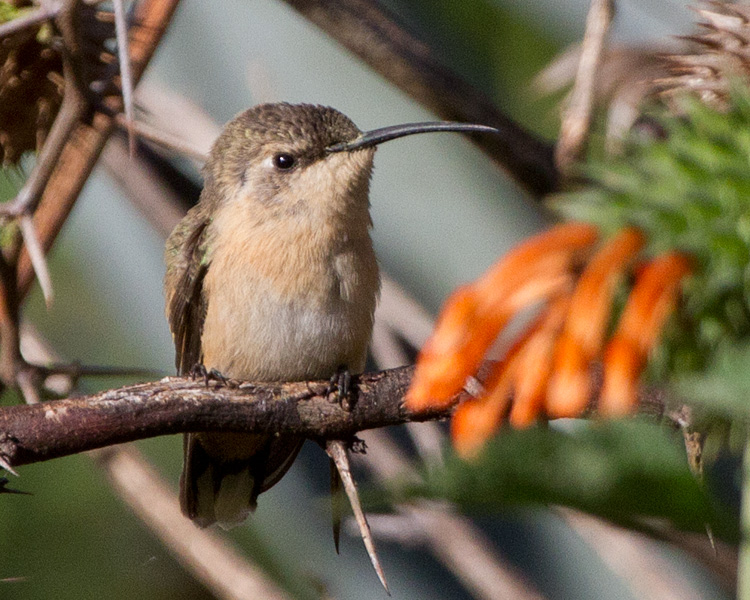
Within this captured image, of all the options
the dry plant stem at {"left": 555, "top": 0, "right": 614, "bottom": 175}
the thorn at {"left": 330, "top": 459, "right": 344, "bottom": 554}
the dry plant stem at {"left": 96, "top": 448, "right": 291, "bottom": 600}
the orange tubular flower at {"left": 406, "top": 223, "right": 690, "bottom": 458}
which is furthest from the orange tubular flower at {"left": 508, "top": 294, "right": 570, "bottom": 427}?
the dry plant stem at {"left": 96, "top": 448, "right": 291, "bottom": 600}

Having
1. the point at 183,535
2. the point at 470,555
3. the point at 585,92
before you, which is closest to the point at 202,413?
the point at 183,535

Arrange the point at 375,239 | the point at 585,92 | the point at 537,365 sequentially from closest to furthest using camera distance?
1. the point at 537,365
2. the point at 585,92
3. the point at 375,239

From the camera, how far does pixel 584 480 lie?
761mm

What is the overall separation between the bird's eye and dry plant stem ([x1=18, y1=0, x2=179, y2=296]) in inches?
23.1

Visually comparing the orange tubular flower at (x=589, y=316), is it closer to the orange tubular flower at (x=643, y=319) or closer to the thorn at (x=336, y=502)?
the orange tubular flower at (x=643, y=319)

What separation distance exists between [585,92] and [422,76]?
2.20ft

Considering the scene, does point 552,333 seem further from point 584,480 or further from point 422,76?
point 422,76

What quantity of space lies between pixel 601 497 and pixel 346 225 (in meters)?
2.70

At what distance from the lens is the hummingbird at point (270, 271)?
3318 mm

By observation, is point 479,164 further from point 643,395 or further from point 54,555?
point 643,395

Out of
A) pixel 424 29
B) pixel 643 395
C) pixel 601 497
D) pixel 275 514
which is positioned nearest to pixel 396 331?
pixel 275 514

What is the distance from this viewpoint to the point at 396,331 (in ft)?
13.5

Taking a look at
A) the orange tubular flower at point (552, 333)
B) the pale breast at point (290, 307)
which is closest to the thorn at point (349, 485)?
the orange tubular flower at point (552, 333)

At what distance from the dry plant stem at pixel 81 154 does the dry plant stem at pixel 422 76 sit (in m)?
0.53
